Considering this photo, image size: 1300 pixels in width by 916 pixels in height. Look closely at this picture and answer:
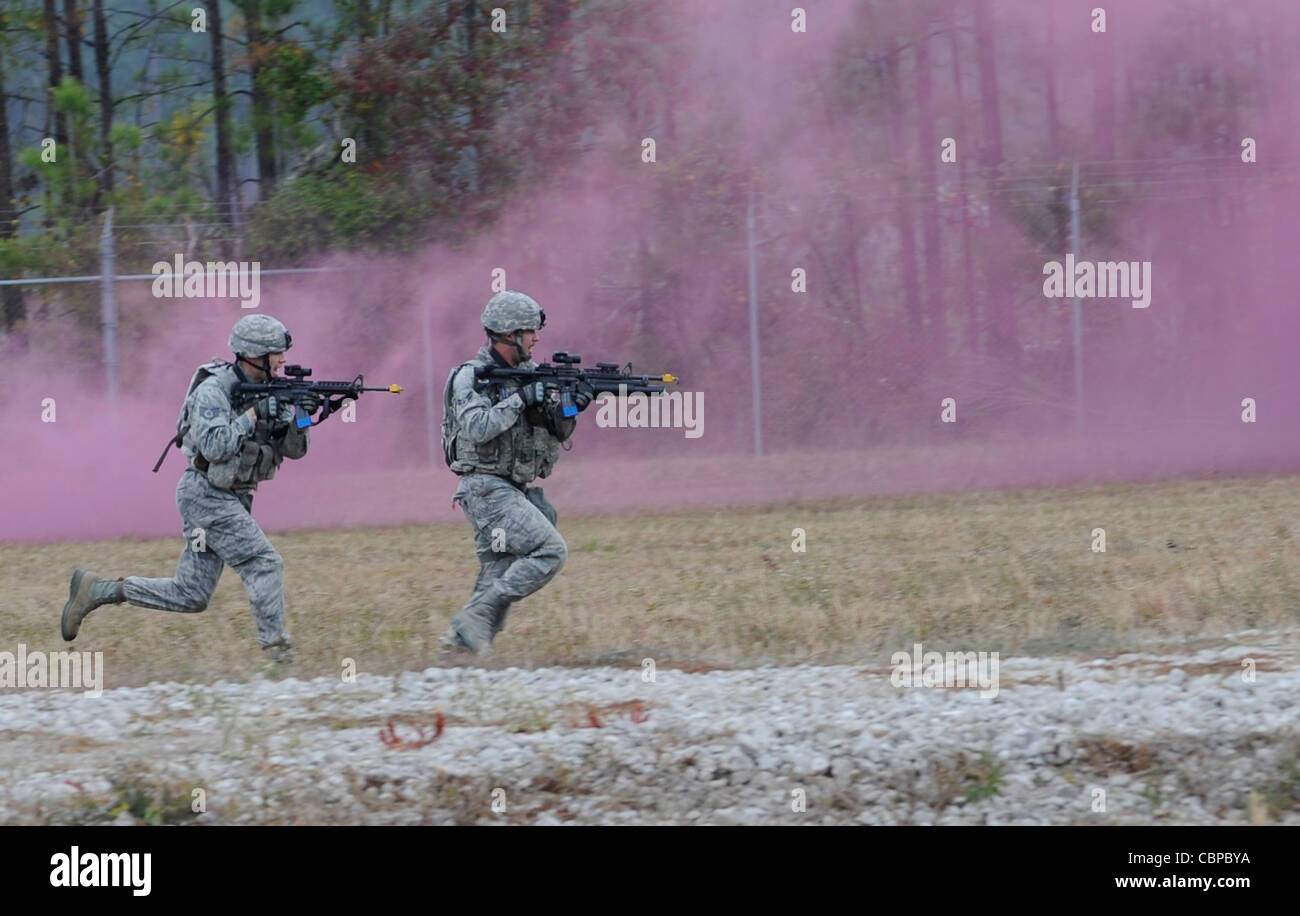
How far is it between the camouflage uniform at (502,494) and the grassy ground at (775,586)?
0.94ft

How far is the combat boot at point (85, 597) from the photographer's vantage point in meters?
9.32

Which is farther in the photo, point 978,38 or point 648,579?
point 978,38

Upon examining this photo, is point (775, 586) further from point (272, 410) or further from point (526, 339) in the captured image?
point (272, 410)

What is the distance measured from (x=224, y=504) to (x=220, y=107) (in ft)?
49.4

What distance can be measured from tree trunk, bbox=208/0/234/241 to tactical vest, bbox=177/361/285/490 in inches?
564

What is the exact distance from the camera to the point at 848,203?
20.0 metres

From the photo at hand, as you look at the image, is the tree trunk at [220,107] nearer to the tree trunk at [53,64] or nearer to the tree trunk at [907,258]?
the tree trunk at [53,64]

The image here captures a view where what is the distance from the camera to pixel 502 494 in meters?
9.02

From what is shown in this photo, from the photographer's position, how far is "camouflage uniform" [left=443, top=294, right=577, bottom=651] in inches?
352

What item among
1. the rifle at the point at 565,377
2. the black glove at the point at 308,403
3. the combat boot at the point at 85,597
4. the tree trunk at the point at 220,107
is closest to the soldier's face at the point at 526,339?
the rifle at the point at 565,377

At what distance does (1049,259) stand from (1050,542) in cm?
721
